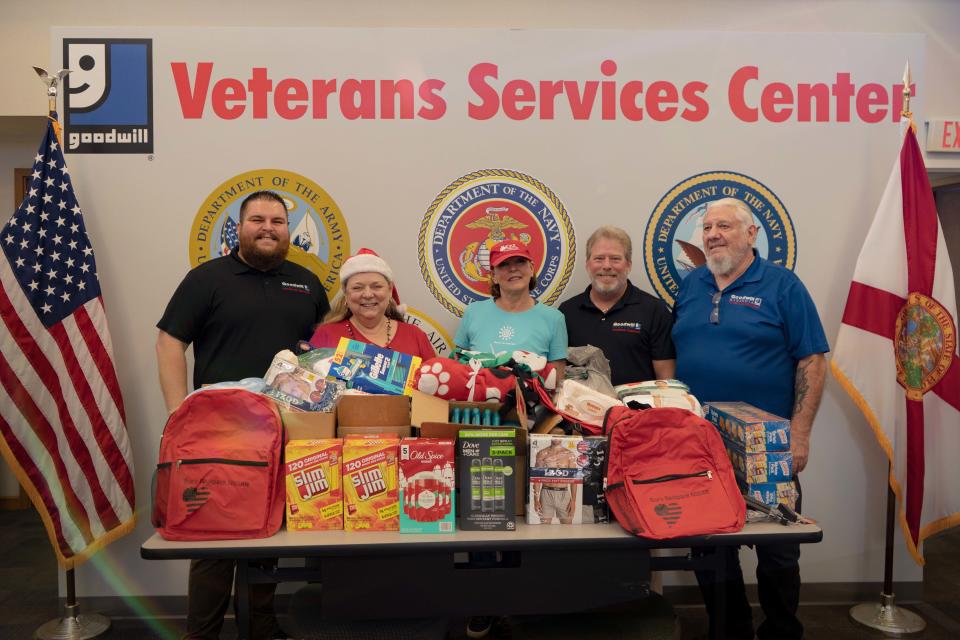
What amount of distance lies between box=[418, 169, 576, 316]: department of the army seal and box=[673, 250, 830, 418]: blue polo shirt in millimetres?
882

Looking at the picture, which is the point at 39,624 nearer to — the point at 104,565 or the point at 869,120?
the point at 104,565

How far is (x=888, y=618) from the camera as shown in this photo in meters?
3.26

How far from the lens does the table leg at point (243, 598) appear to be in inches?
76.6

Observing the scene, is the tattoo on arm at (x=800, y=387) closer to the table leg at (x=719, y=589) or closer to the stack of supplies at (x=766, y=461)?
the stack of supplies at (x=766, y=461)

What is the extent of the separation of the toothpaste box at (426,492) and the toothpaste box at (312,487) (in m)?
0.20

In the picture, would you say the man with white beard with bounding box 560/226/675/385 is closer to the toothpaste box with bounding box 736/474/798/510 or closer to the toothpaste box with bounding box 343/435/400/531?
the toothpaste box with bounding box 736/474/798/510

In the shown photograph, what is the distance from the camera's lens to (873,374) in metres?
3.21

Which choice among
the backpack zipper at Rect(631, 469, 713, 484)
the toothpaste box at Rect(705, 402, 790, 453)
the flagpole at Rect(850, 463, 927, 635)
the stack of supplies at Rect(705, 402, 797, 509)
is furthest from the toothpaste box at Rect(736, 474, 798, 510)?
the flagpole at Rect(850, 463, 927, 635)

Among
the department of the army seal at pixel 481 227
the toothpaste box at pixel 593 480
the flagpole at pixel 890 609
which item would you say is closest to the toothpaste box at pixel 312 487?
the toothpaste box at pixel 593 480

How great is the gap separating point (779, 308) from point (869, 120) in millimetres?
1375

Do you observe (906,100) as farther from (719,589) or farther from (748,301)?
(719,589)

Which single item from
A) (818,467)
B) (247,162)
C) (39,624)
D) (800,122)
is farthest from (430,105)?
(39,624)

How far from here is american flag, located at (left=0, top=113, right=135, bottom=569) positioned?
293 cm

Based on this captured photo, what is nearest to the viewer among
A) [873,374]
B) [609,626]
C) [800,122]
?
[609,626]
